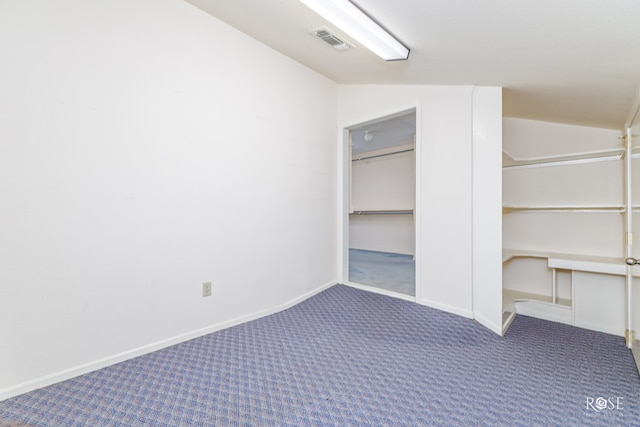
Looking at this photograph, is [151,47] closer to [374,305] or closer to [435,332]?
[374,305]

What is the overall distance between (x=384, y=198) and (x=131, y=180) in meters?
4.90

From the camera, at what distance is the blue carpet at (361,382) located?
1429 mm

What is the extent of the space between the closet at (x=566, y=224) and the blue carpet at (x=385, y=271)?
107 centimetres

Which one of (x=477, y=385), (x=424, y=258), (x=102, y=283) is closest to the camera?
(x=477, y=385)

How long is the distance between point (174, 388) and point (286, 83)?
8.72 feet

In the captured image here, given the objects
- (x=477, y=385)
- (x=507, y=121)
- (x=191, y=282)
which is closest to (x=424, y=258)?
(x=477, y=385)

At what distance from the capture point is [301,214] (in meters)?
3.09

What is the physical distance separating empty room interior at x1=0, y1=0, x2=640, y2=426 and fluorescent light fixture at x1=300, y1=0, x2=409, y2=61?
13 millimetres

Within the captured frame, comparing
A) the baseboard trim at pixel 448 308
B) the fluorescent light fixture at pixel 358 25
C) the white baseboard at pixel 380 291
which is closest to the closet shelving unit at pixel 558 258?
the baseboard trim at pixel 448 308

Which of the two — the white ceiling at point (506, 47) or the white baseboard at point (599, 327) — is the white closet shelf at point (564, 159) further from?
the white baseboard at point (599, 327)

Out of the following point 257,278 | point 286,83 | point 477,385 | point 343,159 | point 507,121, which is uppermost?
point 286,83

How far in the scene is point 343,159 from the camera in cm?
355

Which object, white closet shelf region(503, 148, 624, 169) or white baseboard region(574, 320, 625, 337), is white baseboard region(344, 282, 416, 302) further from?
white closet shelf region(503, 148, 624, 169)

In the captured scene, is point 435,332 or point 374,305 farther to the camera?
point 374,305
